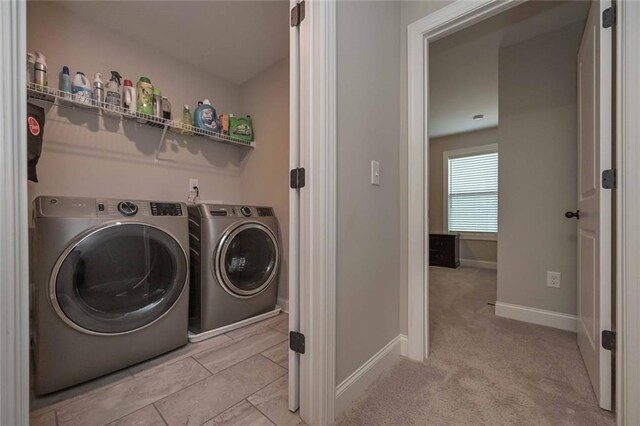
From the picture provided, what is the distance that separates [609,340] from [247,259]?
199 centimetres

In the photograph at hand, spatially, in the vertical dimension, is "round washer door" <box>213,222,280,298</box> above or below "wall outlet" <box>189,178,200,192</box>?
below

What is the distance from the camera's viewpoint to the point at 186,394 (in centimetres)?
122

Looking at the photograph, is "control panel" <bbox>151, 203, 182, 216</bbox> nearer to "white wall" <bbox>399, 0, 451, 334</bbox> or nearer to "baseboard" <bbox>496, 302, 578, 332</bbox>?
"white wall" <bbox>399, 0, 451, 334</bbox>

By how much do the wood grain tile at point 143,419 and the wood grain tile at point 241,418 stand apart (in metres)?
0.21

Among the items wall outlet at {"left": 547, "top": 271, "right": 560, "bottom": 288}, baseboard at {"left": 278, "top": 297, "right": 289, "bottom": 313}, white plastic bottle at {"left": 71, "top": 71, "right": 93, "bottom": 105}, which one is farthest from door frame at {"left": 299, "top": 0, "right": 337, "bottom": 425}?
wall outlet at {"left": 547, "top": 271, "right": 560, "bottom": 288}

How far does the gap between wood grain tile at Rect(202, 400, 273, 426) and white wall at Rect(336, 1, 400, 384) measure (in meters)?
0.35

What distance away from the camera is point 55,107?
1.73 metres

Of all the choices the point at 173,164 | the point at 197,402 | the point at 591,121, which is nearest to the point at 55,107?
the point at 173,164

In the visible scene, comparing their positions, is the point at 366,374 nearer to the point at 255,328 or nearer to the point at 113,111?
the point at 255,328

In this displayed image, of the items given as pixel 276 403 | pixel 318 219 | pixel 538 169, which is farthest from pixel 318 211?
pixel 538 169

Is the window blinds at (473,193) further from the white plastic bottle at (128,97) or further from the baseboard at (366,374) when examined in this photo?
the white plastic bottle at (128,97)

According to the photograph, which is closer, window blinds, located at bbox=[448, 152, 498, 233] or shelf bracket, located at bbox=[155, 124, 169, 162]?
shelf bracket, located at bbox=[155, 124, 169, 162]

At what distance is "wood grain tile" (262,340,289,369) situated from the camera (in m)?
1.49

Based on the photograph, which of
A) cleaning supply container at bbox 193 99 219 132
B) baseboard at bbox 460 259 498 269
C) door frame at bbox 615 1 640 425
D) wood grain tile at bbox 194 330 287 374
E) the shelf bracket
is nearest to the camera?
door frame at bbox 615 1 640 425
